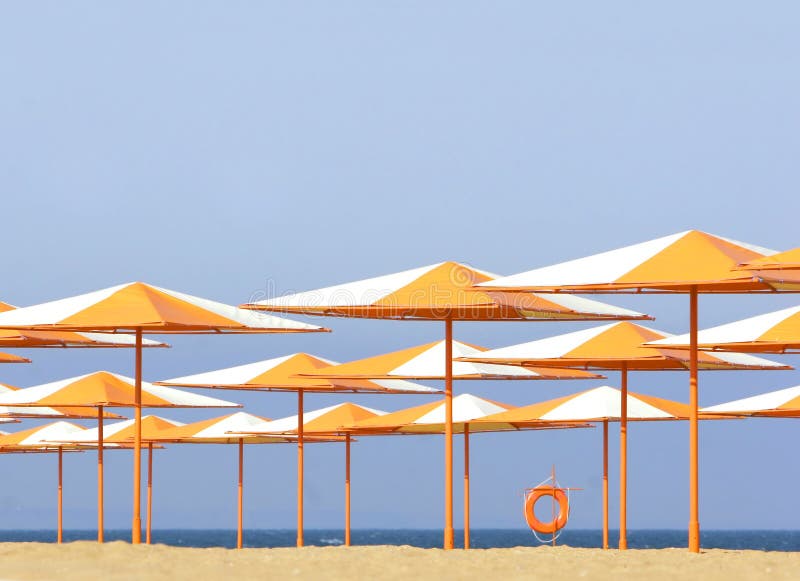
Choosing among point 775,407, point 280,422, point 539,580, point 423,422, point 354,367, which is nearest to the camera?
point 539,580

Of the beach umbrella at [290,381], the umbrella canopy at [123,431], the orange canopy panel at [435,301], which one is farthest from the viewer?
the umbrella canopy at [123,431]

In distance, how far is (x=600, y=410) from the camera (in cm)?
2066

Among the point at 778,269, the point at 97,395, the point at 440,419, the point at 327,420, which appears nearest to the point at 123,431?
the point at 327,420

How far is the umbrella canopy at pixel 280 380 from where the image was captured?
2070 centimetres

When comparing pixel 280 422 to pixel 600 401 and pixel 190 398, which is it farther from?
pixel 600 401

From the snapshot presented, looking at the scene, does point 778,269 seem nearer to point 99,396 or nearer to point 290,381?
point 290,381

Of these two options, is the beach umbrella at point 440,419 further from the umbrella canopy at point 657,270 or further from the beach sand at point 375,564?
the beach sand at point 375,564

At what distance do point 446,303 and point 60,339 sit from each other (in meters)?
6.26

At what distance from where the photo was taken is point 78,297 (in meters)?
16.8

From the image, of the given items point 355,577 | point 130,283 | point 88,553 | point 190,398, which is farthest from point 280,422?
point 355,577

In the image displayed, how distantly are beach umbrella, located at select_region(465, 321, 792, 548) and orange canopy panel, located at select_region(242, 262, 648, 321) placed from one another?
4.00ft

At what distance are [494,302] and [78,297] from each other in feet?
15.5

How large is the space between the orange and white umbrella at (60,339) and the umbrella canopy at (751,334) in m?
7.23

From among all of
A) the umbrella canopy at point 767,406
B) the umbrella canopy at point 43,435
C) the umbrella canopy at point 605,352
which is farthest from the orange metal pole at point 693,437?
the umbrella canopy at point 43,435
